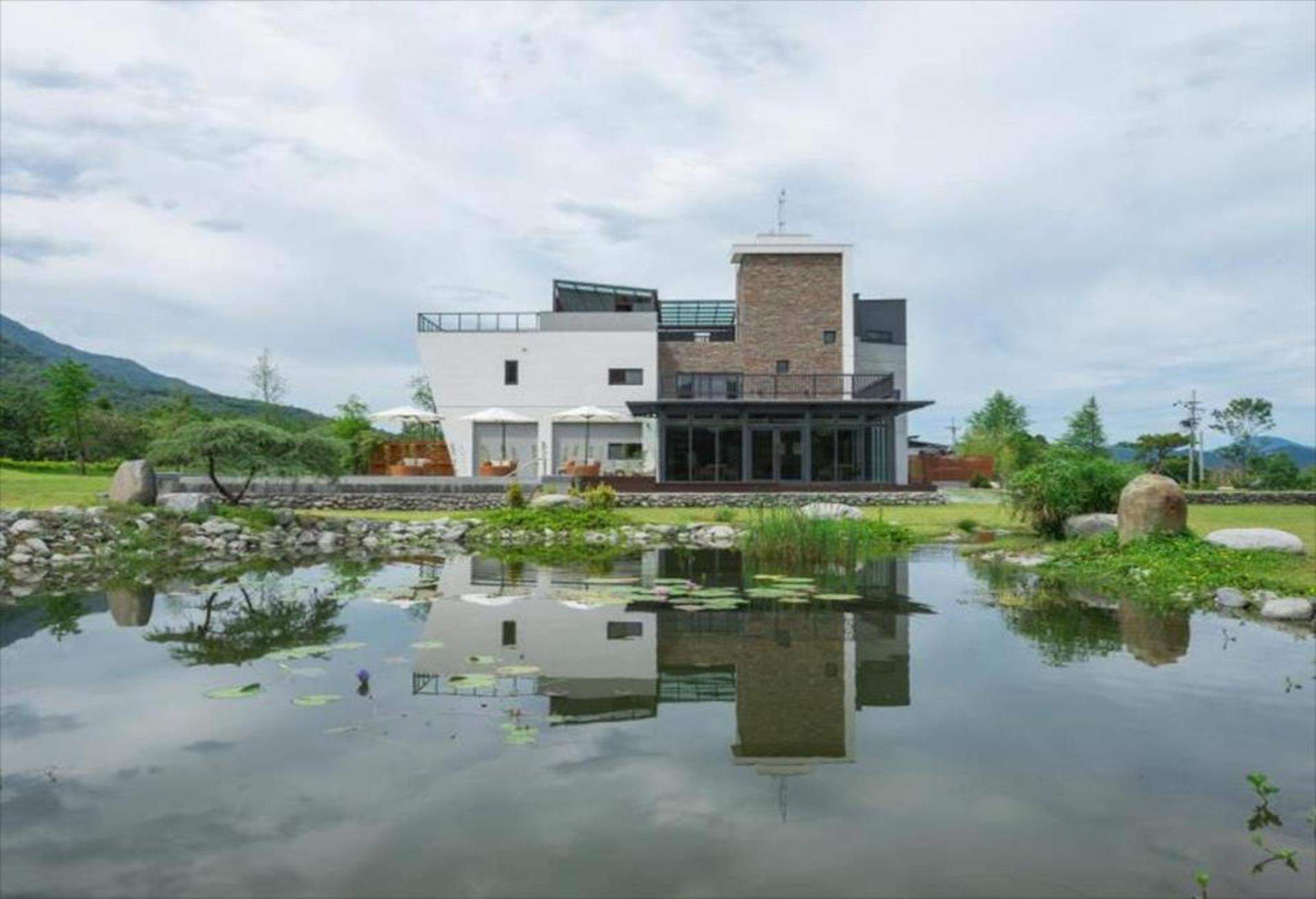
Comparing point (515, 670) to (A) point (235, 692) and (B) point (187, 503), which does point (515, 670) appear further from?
(B) point (187, 503)

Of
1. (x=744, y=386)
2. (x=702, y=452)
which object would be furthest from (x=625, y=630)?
(x=744, y=386)

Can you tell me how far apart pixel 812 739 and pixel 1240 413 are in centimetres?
→ 4637

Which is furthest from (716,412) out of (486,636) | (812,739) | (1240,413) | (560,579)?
(1240,413)

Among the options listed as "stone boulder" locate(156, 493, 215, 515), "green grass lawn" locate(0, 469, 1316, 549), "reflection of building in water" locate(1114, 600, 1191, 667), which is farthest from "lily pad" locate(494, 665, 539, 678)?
"stone boulder" locate(156, 493, 215, 515)

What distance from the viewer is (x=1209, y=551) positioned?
1070 cm

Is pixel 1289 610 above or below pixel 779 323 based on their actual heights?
below

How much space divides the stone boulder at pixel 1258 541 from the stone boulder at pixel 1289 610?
2.78 metres

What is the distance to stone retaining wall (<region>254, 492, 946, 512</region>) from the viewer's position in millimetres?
21875

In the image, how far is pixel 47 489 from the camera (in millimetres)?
22391

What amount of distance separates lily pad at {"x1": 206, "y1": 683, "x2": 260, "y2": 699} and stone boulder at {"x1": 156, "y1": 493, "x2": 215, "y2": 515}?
34.6 ft

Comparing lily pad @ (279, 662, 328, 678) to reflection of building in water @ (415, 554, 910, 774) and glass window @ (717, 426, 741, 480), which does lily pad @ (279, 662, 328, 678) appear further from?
glass window @ (717, 426, 741, 480)

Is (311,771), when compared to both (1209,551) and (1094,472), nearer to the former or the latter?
(1209,551)

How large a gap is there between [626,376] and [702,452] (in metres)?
5.37

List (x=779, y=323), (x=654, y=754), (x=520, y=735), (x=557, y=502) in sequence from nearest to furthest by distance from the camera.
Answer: (x=654, y=754) < (x=520, y=735) < (x=557, y=502) < (x=779, y=323)
